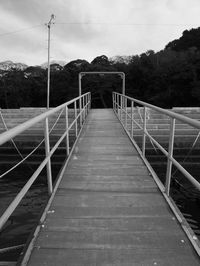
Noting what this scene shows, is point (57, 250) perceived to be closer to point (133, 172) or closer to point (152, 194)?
point (152, 194)

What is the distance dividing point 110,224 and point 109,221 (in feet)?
0.25

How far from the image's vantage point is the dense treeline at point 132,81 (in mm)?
43375

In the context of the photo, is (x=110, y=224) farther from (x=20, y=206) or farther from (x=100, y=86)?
(x=100, y=86)

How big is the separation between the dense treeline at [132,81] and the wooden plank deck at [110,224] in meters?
37.4

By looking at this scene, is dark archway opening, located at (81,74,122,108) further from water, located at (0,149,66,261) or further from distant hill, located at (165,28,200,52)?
water, located at (0,149,66,261)

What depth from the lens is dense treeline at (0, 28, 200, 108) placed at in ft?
142

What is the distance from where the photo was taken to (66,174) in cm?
514

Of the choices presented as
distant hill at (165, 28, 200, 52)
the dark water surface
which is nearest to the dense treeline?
distant hill at (165, 28, 200, 52)

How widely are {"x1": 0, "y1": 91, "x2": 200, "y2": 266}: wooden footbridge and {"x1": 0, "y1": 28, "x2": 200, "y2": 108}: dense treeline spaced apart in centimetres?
3740

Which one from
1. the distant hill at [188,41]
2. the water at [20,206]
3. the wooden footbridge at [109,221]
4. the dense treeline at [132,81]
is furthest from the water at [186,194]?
the distant hill at [188,41]

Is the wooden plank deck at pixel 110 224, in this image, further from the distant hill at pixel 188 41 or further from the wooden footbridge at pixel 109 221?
the distant hill at pixel 188 41

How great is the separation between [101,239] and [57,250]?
1.42ft

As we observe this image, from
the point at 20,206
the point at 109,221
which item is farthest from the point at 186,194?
the point at 109,221

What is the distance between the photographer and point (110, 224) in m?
3.38
